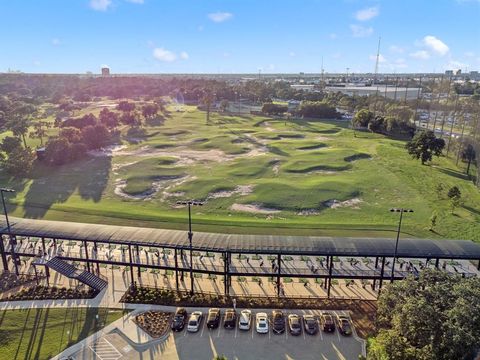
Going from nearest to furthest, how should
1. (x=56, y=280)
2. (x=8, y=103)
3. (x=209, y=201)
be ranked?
(x=56, y=280) → (x=209, y=201) → (x=8, y=103)

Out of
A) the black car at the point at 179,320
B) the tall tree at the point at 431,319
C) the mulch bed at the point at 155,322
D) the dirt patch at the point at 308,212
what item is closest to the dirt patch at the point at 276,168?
the dirt patch at the point at 308,212

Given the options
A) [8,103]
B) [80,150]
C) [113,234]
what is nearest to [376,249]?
[113,234]

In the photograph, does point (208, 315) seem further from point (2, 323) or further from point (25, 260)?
point (25, 260)

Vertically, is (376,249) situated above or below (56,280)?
above

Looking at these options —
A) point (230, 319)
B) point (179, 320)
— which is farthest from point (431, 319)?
point (179, 320)

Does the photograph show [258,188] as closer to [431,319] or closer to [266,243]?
[266,243]

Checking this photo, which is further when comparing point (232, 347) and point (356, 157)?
point (356, 157)

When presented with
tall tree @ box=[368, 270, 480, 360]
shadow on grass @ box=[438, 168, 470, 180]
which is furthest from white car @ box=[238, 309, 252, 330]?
shadow on grass @ box=[438, 168, 470, 180]

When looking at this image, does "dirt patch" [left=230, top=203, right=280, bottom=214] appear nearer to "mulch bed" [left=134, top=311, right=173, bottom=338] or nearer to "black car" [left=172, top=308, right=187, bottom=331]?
"black car" [left=172, top=308, right=187, bottom=331]
